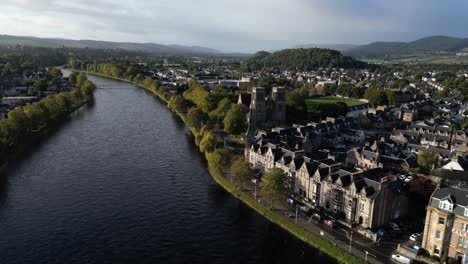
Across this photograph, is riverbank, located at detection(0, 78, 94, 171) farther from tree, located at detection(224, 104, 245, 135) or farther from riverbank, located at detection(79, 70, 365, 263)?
tree, located at detection(224, 104, 245, 135)

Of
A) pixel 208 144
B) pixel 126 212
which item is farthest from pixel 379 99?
pixel 126 212

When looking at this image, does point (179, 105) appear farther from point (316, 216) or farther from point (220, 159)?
point (316, 216)

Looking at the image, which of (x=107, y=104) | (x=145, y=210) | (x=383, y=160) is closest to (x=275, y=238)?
(x=145, y=210)

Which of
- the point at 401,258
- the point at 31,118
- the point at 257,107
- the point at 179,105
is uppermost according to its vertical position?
the point at 257,107

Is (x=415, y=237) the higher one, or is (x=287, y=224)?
(x=415, y=237)

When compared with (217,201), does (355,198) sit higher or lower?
higher

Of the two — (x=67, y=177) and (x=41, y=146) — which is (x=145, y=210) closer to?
→ (x=67, y=177)
